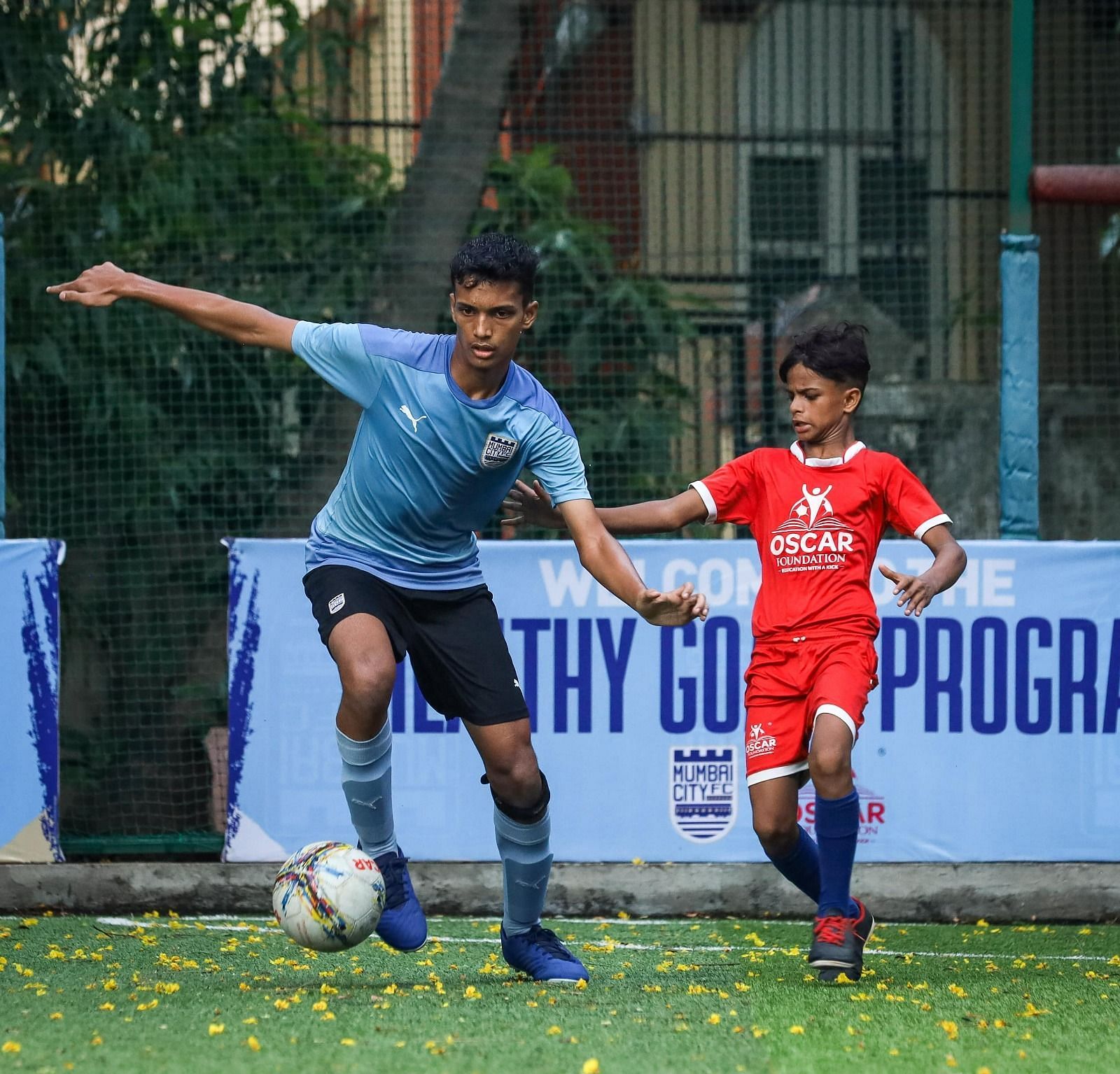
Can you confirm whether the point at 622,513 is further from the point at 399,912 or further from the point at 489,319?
the point at 399,912

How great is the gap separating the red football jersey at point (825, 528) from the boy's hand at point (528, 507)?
512 millimetres

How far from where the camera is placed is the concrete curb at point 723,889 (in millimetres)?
6672

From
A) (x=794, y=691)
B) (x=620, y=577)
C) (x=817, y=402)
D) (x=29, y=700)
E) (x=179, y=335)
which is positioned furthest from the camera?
(x=179, y=335)

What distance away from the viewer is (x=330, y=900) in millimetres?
4520

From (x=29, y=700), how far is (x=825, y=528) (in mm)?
3219

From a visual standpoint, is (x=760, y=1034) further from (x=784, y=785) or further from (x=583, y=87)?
(x=583, y=87)

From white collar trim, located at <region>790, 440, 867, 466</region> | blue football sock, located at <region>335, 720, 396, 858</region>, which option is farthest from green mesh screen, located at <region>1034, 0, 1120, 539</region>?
blue football sock, located at <region>335, 720, 396, 858</region>

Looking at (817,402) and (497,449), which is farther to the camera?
(817,402)

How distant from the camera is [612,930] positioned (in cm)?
634

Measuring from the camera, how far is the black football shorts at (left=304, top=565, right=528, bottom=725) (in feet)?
16.1

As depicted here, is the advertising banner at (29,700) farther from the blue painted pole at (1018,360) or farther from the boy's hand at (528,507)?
the blue painted pole at (1018,360)

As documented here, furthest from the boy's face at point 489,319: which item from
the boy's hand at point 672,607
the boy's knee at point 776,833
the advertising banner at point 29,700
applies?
the advertising banner at point 29,700

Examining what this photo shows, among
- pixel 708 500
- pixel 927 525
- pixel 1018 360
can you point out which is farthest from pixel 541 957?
pixel 1018 360

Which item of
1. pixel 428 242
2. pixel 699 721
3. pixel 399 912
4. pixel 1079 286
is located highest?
pixel 428 242
